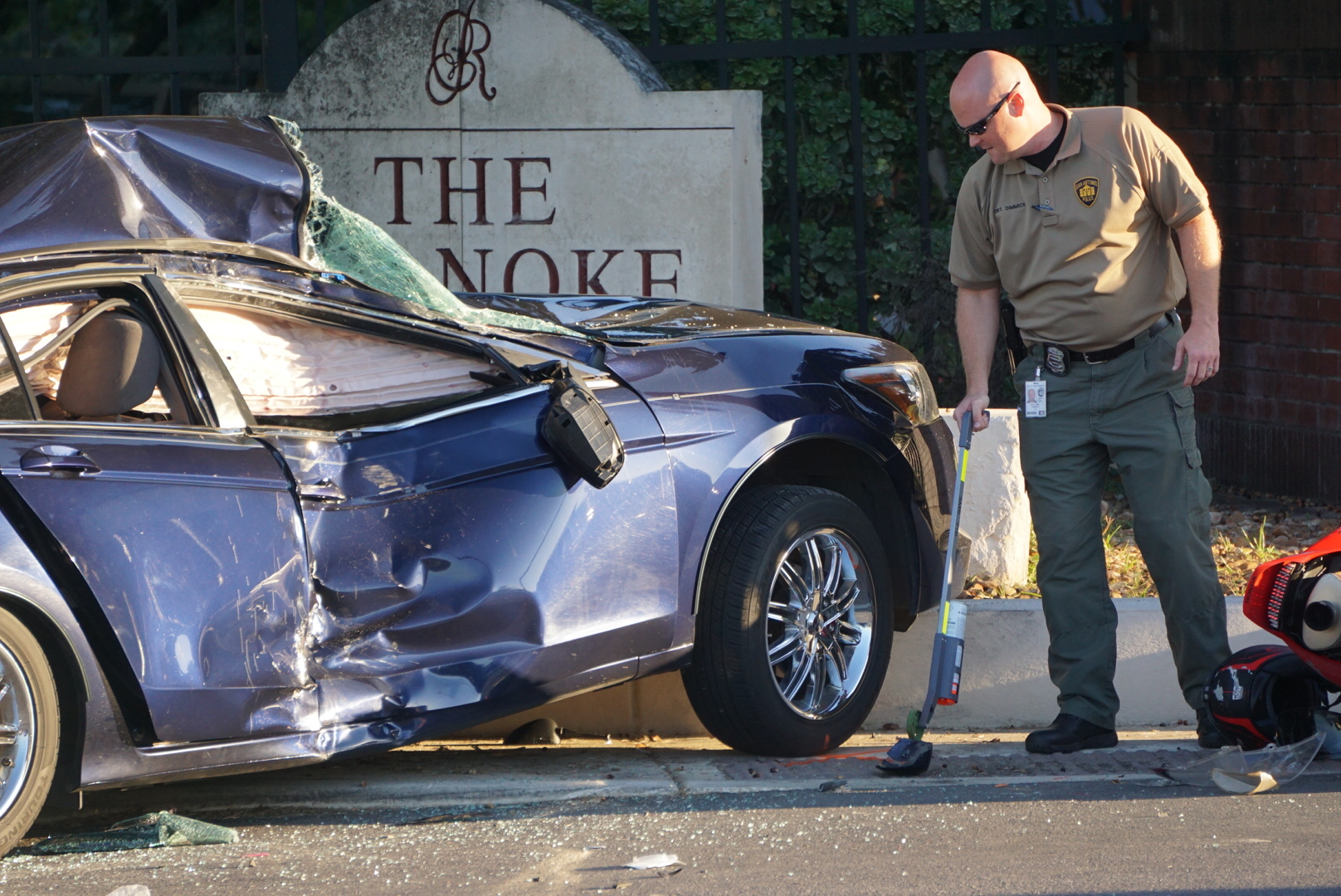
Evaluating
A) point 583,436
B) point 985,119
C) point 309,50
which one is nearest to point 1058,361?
point 985,119

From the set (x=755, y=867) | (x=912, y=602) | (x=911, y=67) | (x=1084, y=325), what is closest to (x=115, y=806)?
(x=755, y=867)

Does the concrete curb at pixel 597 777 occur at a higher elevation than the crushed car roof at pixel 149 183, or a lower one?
lower

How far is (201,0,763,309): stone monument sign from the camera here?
707 cm

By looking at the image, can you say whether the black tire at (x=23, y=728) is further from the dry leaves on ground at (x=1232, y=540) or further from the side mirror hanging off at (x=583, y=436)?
the dry leaves on ground at (x=1232, y=540)

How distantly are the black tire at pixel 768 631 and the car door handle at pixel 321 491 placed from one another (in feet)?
3.70

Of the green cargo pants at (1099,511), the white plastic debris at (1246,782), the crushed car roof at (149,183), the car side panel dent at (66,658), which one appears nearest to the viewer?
the car side panel dent at (66,658)

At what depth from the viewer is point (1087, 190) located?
4605 millimetres

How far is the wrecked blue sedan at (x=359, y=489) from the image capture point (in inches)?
141

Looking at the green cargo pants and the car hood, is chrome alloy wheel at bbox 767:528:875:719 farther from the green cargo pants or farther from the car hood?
the car hood

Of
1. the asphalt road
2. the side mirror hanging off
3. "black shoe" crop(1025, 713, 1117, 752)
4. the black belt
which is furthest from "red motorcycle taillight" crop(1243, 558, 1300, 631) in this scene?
the side mirror hanging off

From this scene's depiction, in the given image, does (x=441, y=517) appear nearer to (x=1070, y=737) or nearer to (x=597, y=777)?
(x=597, y=777)

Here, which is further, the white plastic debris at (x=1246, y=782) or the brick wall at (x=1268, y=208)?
the brick wall at (x=1268, y=208)

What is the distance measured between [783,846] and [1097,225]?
191 cm

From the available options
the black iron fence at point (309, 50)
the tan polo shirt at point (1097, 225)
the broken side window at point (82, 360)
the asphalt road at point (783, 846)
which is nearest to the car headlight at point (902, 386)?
the tan polo shirt at point (1097, 225)
